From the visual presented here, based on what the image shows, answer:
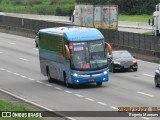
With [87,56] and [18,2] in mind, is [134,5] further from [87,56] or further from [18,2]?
[87,56]

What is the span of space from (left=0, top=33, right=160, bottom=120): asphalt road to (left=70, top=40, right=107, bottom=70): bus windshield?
1.21 metres

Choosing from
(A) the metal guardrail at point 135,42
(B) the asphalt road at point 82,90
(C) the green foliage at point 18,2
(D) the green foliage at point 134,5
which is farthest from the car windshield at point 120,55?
(C) the green foliage at point 18,2

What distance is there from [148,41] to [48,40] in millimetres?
14670

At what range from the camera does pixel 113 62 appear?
4209cm

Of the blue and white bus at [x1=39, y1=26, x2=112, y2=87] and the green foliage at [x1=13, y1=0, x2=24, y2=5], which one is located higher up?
the blue and white bus at [x1=39, y1=26, x2=112, y2=87]

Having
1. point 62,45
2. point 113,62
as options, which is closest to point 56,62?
point 62,45

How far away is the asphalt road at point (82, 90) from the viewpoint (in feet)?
90.2

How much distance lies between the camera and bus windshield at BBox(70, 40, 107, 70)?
33094 mm

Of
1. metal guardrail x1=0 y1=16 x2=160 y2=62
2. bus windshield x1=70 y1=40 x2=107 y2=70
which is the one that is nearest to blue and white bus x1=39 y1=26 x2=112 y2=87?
bus windshield x1=70 y1=40 x2=107 y2=70

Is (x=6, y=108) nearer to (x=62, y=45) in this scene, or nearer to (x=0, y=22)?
(x=62, y=45)

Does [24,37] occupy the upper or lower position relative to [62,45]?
lower

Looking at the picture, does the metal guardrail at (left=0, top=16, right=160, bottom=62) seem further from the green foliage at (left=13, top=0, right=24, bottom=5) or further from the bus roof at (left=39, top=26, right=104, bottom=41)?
the green foliage at (left=13, top=0, right=24, bottom=5)

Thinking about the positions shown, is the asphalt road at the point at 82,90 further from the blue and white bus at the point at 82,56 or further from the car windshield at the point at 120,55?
the car windshield at the point at 120,55

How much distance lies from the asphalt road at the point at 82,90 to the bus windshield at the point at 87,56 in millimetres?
1212
